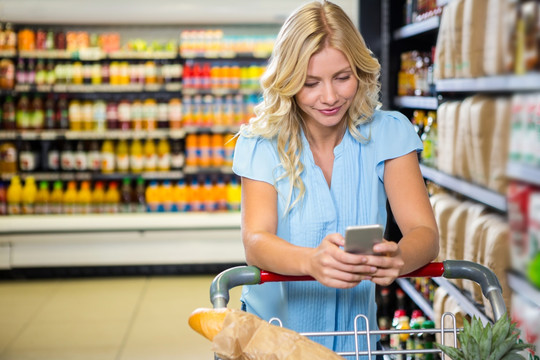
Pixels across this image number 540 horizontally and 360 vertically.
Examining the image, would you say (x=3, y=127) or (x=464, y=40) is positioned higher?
(x=464, y=40)

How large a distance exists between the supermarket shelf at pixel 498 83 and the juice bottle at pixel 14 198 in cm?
393

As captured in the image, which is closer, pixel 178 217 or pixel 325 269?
pixel 325 269

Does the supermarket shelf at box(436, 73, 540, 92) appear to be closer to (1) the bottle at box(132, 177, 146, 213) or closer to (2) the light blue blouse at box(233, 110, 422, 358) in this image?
(2) the light blue blouse at box(233, 110, 422, 358)

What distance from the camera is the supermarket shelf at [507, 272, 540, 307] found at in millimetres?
1938

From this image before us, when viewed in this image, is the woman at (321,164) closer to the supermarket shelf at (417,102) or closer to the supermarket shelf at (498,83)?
the supermarket shelf at (498,83)

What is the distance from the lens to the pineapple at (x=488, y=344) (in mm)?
1169

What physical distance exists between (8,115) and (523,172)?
4798mm

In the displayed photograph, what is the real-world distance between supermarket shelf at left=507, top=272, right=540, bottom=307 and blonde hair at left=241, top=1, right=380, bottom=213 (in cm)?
74

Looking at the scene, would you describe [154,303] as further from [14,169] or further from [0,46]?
[0,46]

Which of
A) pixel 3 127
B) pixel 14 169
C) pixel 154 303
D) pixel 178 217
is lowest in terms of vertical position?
pixel 154 303

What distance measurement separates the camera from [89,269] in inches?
226

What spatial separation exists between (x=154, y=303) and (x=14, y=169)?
1.89 meters

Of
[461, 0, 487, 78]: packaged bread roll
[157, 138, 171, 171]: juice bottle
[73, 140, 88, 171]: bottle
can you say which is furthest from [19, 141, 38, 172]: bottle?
[461, 0, 487, 78]: packaged bread roll

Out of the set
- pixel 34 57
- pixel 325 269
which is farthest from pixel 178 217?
pixel 325 269
